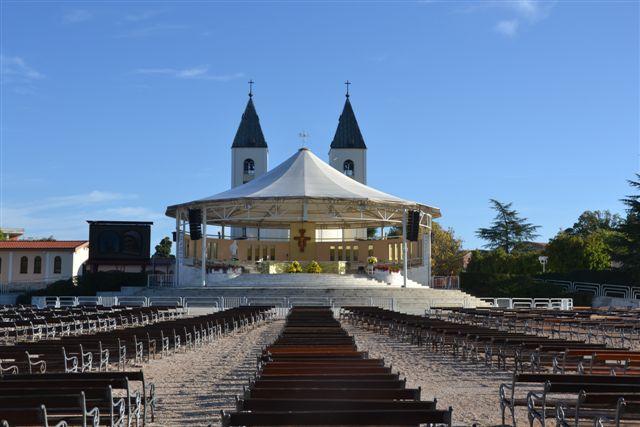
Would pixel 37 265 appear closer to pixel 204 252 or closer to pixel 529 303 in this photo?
pixel 204 252

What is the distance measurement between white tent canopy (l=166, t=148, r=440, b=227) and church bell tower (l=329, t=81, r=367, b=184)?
22.6 m

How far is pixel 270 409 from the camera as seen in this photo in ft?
16.2

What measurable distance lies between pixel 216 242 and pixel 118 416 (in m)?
41.6

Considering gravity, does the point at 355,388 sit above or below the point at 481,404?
above

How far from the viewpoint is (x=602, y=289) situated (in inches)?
1625

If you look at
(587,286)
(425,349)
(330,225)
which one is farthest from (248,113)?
(425,349)

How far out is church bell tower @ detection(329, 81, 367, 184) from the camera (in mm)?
74688

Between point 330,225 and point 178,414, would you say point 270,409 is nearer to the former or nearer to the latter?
point 178,414

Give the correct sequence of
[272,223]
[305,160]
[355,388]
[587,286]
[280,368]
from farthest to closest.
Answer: [272,223]
[305,160]
[587,286]
[280,368]
[355,388]

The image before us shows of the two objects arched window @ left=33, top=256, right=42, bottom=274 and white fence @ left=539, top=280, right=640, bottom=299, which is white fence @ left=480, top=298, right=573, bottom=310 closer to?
white fence @ left=539, top=280, right=640, bottom=299

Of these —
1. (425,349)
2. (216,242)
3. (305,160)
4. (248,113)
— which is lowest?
(425,349)

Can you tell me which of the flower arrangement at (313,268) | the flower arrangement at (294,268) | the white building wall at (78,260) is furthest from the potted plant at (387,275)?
the white building wall at (78,260)

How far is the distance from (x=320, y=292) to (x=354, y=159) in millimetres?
42016

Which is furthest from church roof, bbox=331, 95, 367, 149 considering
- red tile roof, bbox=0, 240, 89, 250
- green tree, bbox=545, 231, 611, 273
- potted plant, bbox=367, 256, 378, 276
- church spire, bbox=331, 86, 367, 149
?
potted plant, bbox=367, 256, 378, 276
